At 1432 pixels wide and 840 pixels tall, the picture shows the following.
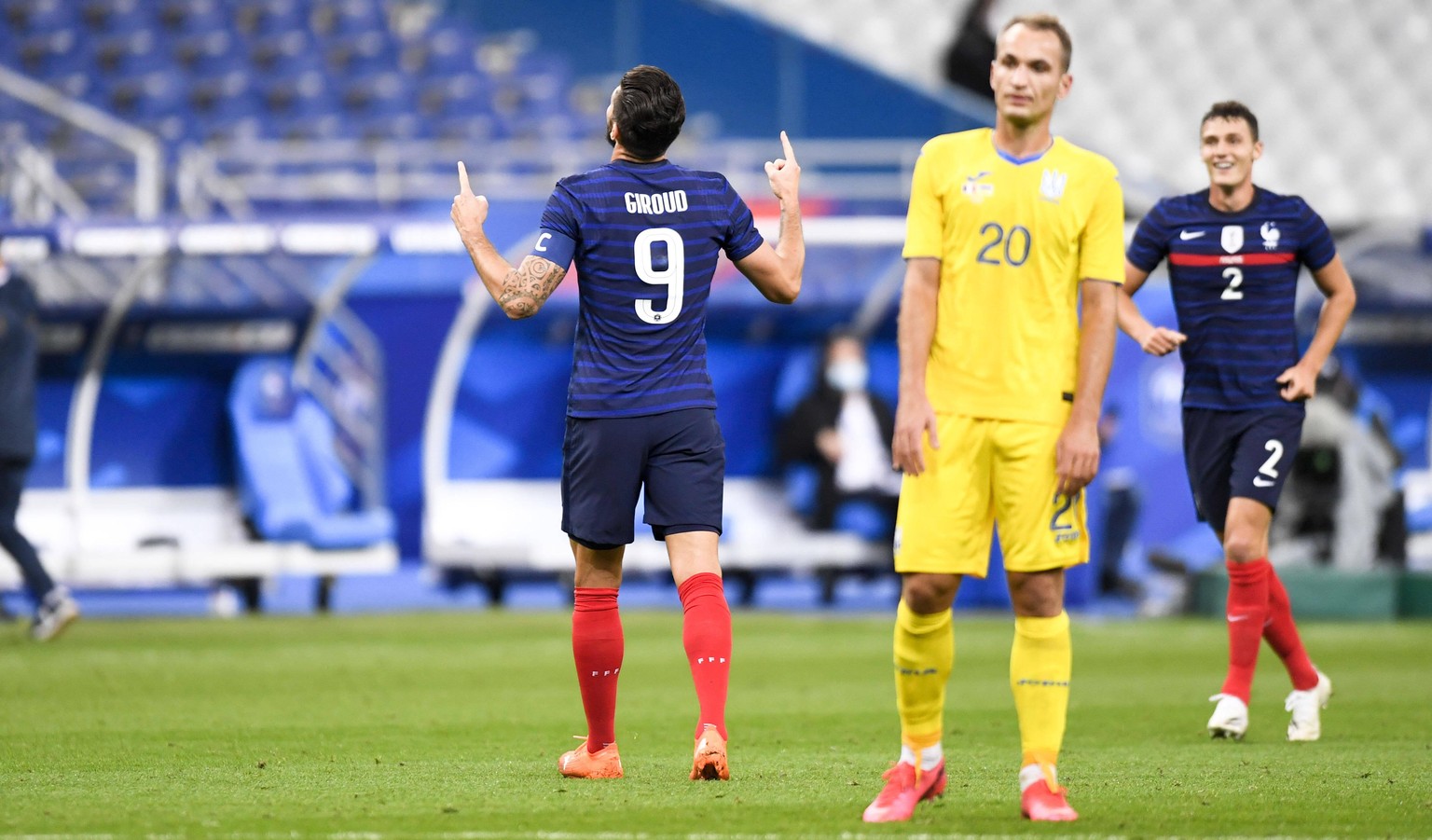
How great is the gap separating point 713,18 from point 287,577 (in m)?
8.60

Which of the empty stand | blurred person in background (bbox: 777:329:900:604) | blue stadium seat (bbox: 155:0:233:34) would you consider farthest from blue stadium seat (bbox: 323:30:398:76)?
blurred person in background (bbox: 777:329:900:604)

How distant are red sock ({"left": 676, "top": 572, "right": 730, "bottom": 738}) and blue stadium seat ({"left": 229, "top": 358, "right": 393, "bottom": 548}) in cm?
844

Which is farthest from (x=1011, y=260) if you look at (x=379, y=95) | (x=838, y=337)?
(x=379, y=95)

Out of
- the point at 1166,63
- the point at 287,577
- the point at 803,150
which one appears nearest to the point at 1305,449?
the point at 803,150

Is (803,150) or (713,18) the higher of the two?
(713,18)

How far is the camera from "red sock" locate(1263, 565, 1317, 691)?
631cm

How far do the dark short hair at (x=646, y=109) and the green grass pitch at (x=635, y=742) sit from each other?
1715 mm

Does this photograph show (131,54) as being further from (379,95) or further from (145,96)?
(379,95)

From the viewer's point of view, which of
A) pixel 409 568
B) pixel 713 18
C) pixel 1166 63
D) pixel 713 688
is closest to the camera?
pixel 713 688

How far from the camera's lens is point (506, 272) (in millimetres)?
4789

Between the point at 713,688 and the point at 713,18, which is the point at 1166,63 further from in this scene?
the point at 713,688

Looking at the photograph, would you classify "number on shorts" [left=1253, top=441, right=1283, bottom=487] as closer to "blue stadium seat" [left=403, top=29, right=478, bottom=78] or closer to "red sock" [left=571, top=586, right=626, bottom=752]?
"red sock" [left=571, top=586, right=626, bottom=752]

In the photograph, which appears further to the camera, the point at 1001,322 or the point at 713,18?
the point at 713,18

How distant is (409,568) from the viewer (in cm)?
1480
